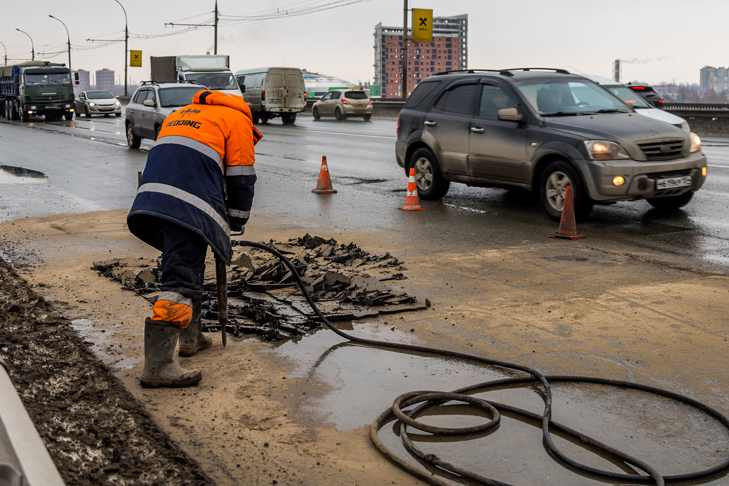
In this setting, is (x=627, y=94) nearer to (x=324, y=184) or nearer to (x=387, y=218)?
(x=324, y=184)

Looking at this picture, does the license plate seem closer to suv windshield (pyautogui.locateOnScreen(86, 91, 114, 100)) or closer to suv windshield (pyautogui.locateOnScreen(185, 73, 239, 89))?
suv windshield (pyautogui.locateOnScreen(185, 73, 239, 89))

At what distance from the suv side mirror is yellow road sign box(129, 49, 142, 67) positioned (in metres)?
79.8

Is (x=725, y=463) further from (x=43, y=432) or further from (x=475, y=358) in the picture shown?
(x=43, y=432)

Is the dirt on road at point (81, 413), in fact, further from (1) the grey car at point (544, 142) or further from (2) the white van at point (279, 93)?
(2) the white van at point (279, 93)

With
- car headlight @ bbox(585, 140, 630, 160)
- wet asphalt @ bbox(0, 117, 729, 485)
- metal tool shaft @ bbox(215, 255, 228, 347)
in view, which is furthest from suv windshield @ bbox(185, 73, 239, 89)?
metal tool shaft @ bbox(215, 255, 228, 347)

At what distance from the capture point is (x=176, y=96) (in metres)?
22.7

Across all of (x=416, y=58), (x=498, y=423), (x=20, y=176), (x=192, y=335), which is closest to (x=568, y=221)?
(x=192, y=335)

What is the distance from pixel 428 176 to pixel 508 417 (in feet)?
27.8

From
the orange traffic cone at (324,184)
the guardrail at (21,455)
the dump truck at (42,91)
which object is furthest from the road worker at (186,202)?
the dump truck at (42,91)

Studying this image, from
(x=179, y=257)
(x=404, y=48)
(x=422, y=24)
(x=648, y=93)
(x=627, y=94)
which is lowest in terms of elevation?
(x=179, y=257)

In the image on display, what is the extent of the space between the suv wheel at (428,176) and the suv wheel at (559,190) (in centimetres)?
199

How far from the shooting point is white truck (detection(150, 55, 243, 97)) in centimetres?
3481

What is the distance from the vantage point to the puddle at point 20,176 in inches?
627

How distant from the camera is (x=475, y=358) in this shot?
5273 mm
